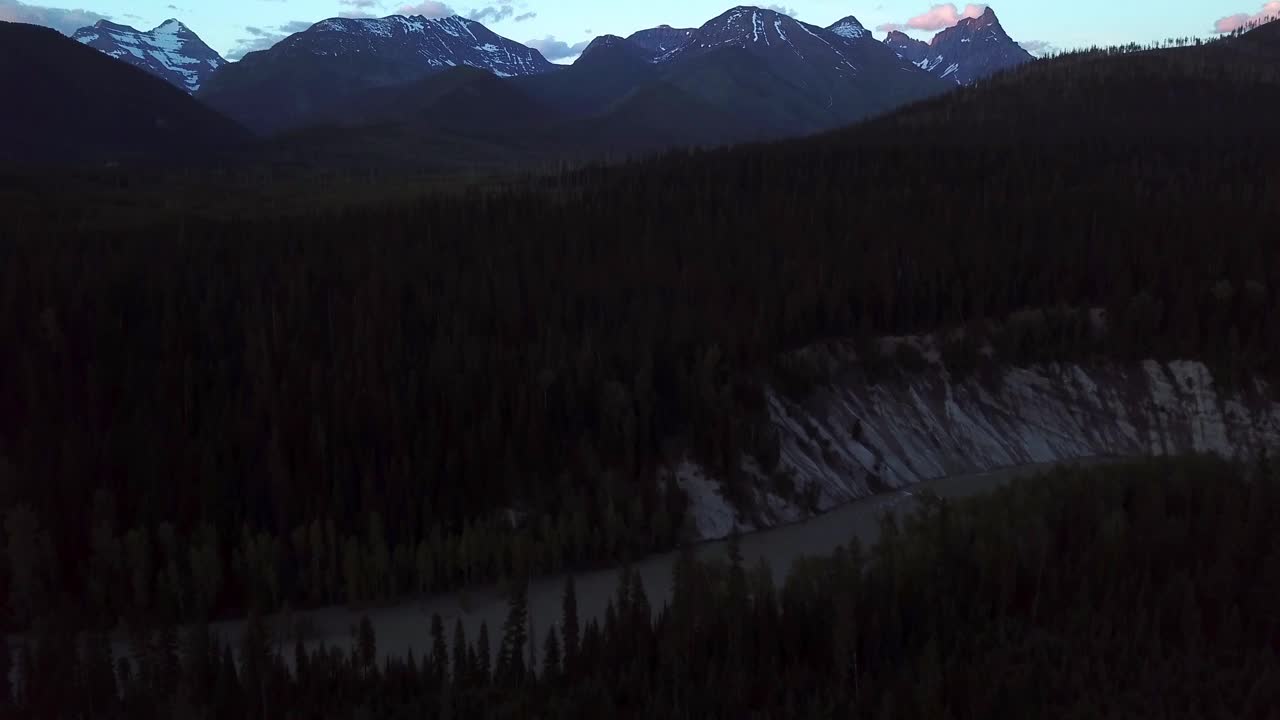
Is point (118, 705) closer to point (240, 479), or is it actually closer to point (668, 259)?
point (240, 479)

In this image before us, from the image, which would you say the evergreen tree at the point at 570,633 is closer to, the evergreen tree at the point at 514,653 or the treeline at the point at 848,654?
the treeline at the point at 848,654

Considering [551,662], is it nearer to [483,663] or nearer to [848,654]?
[483,663]

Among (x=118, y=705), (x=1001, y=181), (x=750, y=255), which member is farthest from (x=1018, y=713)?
(x=1001, y=181)

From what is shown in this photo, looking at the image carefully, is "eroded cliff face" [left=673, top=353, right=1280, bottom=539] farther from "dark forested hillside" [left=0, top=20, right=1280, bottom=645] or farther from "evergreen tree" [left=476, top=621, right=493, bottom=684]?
"evergreen tree" [left=476, top=621, right=493, bottom=684]

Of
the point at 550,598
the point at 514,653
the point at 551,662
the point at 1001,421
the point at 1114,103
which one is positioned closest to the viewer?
the point at 551,662

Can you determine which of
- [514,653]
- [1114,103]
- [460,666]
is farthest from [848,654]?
[1114,103]

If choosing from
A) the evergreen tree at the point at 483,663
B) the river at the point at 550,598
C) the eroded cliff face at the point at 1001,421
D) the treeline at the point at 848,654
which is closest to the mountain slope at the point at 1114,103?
the eroded cliff face at the point at 1001,421
